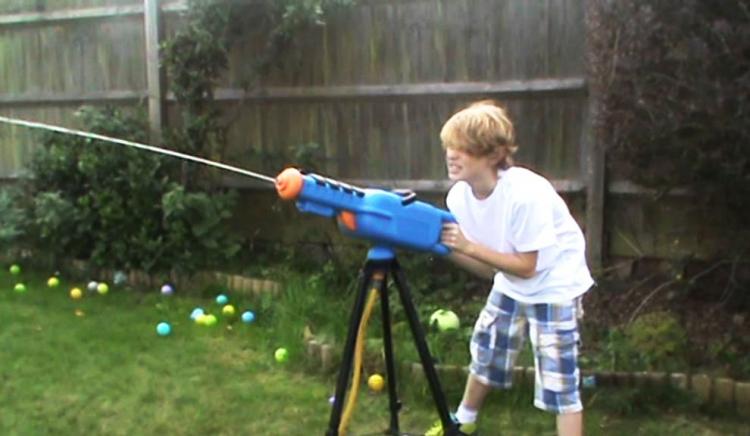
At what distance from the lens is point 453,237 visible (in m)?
2.72

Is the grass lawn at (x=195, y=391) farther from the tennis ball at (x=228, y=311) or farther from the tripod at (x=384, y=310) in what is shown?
the tripod at (x=384, y=310)

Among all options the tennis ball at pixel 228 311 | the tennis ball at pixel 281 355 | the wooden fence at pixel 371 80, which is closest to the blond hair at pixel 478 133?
the tennis ball at pixel 281 355

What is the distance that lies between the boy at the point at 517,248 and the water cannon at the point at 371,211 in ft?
0.21

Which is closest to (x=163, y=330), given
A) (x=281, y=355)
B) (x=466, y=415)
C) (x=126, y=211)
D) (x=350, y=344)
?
(x=281, y=355)

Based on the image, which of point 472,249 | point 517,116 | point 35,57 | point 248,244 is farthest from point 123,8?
point 472,249

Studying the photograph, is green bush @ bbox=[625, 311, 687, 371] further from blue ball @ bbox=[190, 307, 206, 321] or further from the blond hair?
blue ball @ bbox=[190, 307, 206, 321]

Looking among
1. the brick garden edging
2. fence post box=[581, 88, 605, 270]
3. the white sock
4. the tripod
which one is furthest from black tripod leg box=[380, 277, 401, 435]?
fence post box=[581, 88, 605, 270]

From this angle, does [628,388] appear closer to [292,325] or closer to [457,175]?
[457,175]

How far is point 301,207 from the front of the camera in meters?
2.56

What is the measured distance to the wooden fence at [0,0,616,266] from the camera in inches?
205

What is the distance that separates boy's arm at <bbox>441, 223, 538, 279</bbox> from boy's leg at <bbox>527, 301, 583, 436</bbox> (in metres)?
0.17

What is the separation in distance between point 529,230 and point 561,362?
18.6 inches

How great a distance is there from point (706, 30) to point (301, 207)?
7.54 feet

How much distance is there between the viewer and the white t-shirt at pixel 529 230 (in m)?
2.88
